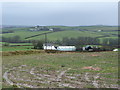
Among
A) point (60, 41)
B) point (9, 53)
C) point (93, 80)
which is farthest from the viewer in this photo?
point (60, 41)

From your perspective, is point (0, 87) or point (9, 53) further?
point (9, 53)

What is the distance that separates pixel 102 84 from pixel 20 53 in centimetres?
2696

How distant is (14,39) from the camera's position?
222 ft

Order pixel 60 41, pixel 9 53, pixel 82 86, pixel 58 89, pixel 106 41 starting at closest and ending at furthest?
pixel 58 89, pixel 82 86, pixel 9 53, pixel 106 41, pixel 60 41

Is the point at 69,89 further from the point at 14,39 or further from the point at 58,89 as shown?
the point at 14,39

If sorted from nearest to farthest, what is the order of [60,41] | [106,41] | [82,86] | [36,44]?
[82,86] < [36,44] < [106,41] < [60,41]

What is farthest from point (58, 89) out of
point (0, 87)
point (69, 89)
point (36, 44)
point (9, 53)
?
point (36, 44)

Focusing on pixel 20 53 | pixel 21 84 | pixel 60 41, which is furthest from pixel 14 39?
pixel 21 84

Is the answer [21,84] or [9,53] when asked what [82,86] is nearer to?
[21,84]

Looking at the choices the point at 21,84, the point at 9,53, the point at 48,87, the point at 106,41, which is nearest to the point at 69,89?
the point at 48,87

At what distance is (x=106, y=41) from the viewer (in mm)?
65750

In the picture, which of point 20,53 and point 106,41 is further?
point 106,41

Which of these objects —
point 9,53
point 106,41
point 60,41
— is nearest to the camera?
point 9,53

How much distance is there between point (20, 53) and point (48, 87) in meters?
26.3
